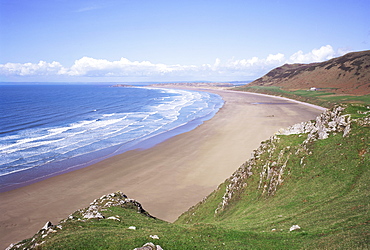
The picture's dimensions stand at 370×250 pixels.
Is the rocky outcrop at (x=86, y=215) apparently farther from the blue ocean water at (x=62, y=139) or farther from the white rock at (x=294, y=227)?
the blue ocean water at (x=62, y=139)

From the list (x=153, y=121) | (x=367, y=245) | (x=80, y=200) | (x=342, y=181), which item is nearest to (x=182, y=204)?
(x=80, y=200)

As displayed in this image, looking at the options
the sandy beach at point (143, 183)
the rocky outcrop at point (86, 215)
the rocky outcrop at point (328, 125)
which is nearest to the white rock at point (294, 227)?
the rocky outcrop at point (86, 215)

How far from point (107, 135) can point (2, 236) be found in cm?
4329

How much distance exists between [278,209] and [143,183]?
23061mm

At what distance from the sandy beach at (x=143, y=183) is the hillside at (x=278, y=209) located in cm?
762

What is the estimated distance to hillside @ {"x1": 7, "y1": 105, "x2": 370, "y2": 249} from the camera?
14.8 meters

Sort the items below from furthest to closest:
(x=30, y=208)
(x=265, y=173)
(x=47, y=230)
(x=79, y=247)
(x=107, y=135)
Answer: (x=107, y=135) < (x=30, y=208) < (x=265, y=173) < (x=47, y=230) < (x=79, y=247)

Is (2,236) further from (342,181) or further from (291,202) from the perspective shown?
(342,181)

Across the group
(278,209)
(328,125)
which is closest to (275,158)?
(328,125)

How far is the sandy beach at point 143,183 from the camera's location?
30281 mm

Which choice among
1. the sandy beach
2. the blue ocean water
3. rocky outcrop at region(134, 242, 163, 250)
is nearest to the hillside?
rocky outcrop at region(134, 242, 163, 250)

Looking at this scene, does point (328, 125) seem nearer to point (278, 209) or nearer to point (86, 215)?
point (278, 209)

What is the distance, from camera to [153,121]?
3556 inches

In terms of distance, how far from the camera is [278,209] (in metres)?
20.7
